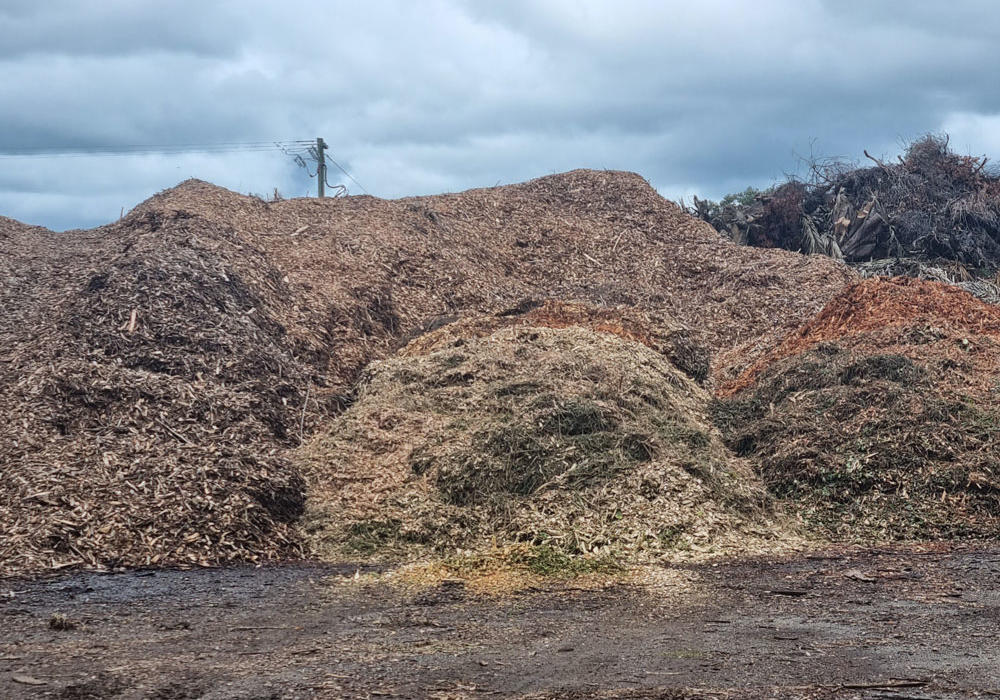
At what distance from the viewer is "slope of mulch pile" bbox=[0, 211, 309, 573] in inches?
303

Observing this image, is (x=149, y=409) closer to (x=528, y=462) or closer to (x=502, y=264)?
(x=528, y=462)

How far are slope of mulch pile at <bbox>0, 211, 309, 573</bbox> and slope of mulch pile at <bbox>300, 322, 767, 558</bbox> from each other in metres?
0.73

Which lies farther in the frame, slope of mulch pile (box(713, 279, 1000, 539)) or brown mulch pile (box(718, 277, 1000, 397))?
brown mulch pile (box(718, 277, 1000, 397))

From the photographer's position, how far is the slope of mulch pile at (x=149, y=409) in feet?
25.2

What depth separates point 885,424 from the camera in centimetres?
895

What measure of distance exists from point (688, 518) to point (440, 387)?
3680 mm

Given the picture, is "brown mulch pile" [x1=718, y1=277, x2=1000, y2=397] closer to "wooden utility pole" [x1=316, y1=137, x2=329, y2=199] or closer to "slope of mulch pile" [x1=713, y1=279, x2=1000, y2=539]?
"slope of mulch pile" [x1=713, y1=279, x2=1000, y2=539]

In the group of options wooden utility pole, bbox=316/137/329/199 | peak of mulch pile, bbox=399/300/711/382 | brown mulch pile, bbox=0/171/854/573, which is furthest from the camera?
wooden utility pole, bbox=316/137/329/199

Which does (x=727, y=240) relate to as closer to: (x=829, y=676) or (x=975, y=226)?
(x=975, y=226)

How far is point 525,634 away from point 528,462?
3056 millimetres

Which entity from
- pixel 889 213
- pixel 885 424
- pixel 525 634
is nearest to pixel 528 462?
pixel 525 634

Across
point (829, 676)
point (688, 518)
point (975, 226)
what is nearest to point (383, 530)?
point (688, 518)

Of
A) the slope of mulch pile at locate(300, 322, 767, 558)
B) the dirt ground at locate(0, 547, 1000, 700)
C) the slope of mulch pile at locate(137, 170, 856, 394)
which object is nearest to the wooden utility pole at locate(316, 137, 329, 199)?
the slope of mulch pile at locate(137, 170, 856, 394)

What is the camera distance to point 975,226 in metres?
20.0
